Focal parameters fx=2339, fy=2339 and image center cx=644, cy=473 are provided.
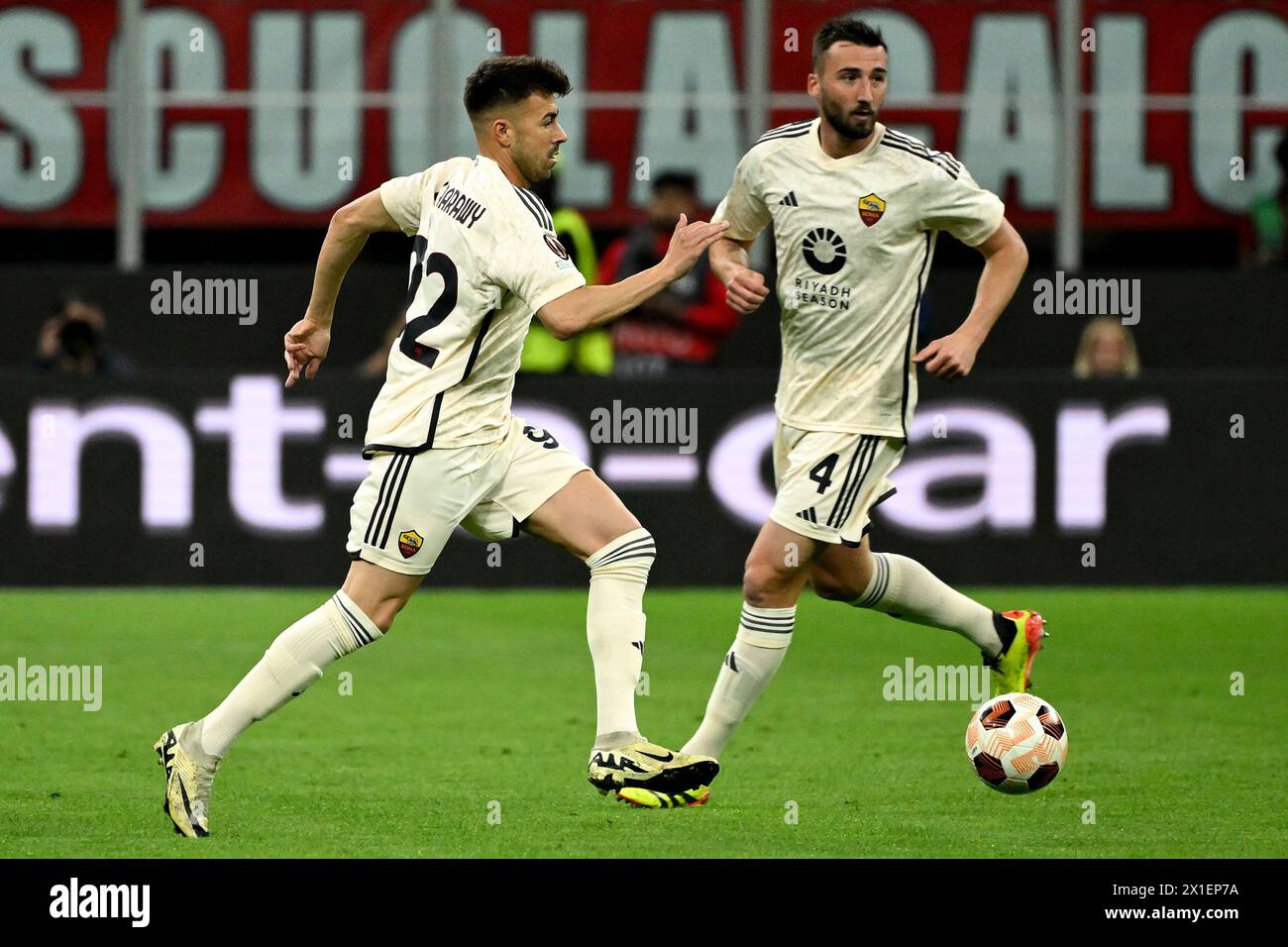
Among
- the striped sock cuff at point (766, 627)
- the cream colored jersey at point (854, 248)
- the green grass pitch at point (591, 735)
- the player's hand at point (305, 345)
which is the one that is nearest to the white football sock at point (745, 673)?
the striped sock cuff at point (766, 627)

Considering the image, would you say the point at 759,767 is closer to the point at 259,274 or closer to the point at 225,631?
the point at 225,631

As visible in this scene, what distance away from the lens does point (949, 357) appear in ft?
22.7

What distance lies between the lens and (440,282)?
261 inches

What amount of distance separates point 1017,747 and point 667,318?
7331mm

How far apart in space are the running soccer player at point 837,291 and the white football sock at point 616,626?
0.52 m

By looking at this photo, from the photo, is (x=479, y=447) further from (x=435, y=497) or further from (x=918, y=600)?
(x=918, y=600)

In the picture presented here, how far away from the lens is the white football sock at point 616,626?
6840mm

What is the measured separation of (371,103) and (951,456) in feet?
17.3

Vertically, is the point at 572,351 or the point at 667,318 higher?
the point at 667,318

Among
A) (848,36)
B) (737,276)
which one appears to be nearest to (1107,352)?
(848,36)

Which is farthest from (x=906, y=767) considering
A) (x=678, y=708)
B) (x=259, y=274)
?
(x=259, y=274)

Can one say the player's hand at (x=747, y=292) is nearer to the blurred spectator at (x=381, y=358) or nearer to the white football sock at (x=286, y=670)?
the white football sock at (x=286, y=670)

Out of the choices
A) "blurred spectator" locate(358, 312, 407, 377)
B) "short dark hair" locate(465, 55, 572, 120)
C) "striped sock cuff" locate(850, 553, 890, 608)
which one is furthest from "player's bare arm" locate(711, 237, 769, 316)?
"blurred spectator" locate(358, 312, 407, 377)

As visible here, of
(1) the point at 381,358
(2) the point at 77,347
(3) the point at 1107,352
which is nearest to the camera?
(2) the point at 77,347
